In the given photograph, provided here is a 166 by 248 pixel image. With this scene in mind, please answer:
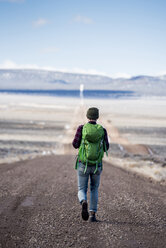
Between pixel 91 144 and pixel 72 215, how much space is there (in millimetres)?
1581

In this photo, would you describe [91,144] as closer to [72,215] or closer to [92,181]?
[92,181]

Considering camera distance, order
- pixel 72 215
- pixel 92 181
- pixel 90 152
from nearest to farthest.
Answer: pixel 90 152, pixel 92 181, pixel 72 215

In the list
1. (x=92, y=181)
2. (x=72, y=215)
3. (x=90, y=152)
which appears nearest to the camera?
(x=90, y=152)

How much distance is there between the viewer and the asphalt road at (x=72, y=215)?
5335 mm

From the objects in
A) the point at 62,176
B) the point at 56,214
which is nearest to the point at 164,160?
the point at 62,176

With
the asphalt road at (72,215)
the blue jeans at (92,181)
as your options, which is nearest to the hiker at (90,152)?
the blue jeans at (92,181)

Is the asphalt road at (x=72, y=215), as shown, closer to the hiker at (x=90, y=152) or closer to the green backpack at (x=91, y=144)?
the hiker at (x=90, y=152)

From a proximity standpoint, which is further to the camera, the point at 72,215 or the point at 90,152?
the point at 72,215

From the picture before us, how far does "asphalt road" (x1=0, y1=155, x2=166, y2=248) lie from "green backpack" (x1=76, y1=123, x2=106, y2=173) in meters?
1.22

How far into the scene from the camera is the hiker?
5820mm

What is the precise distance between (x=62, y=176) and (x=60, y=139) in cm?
1796

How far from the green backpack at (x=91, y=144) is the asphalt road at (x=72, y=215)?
1218 millimetres

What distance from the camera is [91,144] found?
5.88 metres

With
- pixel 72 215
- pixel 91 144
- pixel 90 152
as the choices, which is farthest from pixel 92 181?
pixel 72 215
